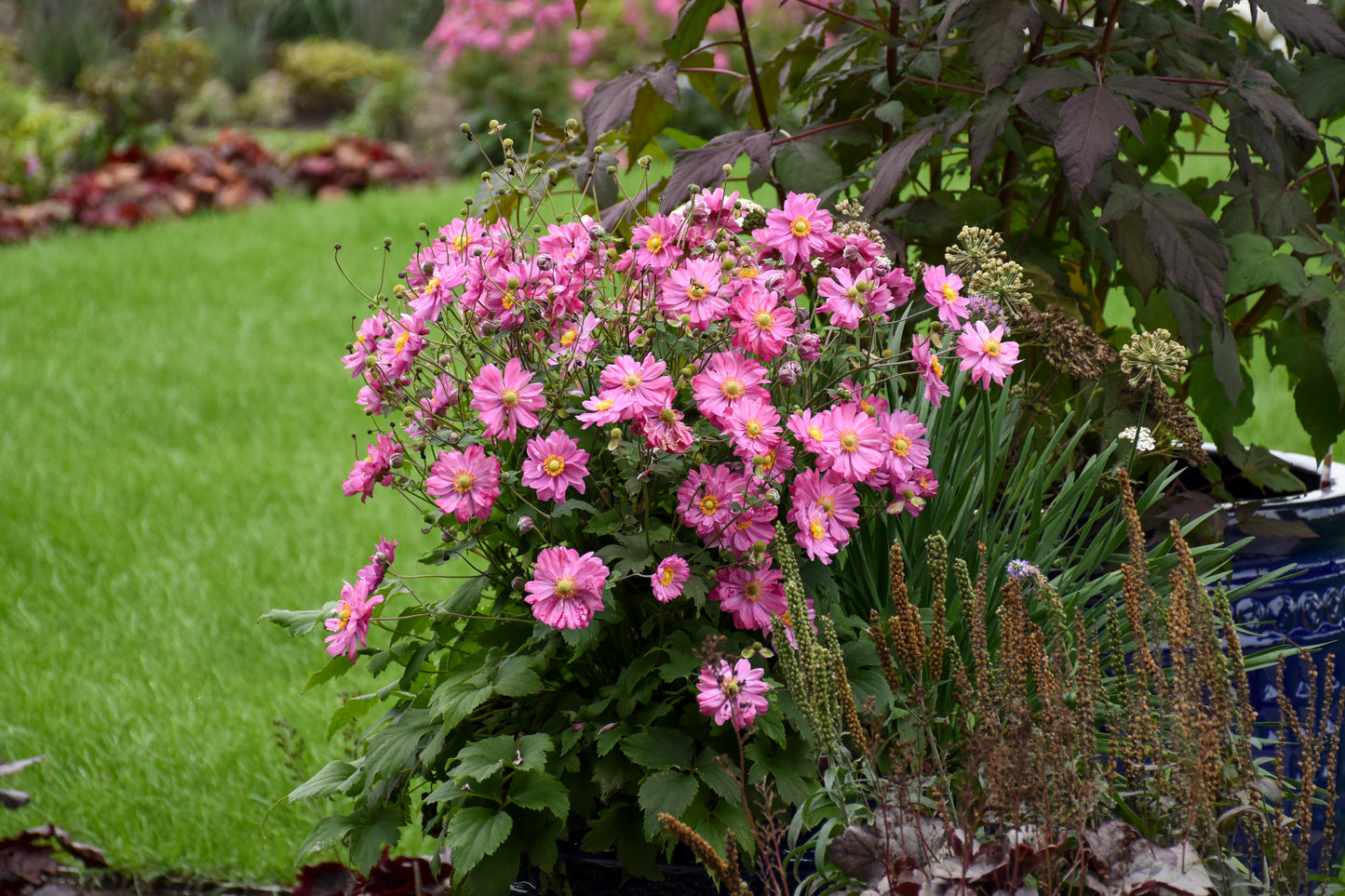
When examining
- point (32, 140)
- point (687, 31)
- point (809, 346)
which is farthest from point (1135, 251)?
point (32, 140)

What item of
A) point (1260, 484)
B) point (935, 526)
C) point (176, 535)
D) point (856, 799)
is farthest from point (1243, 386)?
point (176, 535)

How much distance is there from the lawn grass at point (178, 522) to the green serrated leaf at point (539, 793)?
0.67 metres

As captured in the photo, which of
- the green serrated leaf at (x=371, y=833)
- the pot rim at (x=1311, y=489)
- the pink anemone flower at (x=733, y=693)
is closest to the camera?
the pink anemone flower at (x=733, y=693)

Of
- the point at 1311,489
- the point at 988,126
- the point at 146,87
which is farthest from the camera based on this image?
the point at 146,87

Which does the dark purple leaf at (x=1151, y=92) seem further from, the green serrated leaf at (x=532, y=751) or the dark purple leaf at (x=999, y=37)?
the green serrated leaf at (x=532, y=751)

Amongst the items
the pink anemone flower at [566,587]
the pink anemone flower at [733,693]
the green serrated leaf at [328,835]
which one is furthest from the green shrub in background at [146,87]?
the pink anemone flower at [733,693]

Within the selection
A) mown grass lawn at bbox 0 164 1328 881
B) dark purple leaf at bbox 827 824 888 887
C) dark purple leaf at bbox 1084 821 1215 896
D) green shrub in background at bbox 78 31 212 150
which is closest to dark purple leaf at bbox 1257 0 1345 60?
dark purple leaf at bbox 1084 821 1215 896

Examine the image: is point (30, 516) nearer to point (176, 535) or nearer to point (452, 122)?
point (176, 535)

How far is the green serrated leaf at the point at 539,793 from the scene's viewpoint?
142 cm

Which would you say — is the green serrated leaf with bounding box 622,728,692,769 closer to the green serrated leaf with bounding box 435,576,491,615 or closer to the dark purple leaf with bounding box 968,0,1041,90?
the green serrated leaf with bounding box 435,576,491,615

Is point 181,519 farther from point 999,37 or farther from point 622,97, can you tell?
point 999,37

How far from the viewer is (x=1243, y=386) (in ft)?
6.56

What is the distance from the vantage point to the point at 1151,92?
1.71 metres

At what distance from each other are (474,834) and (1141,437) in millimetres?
1096
